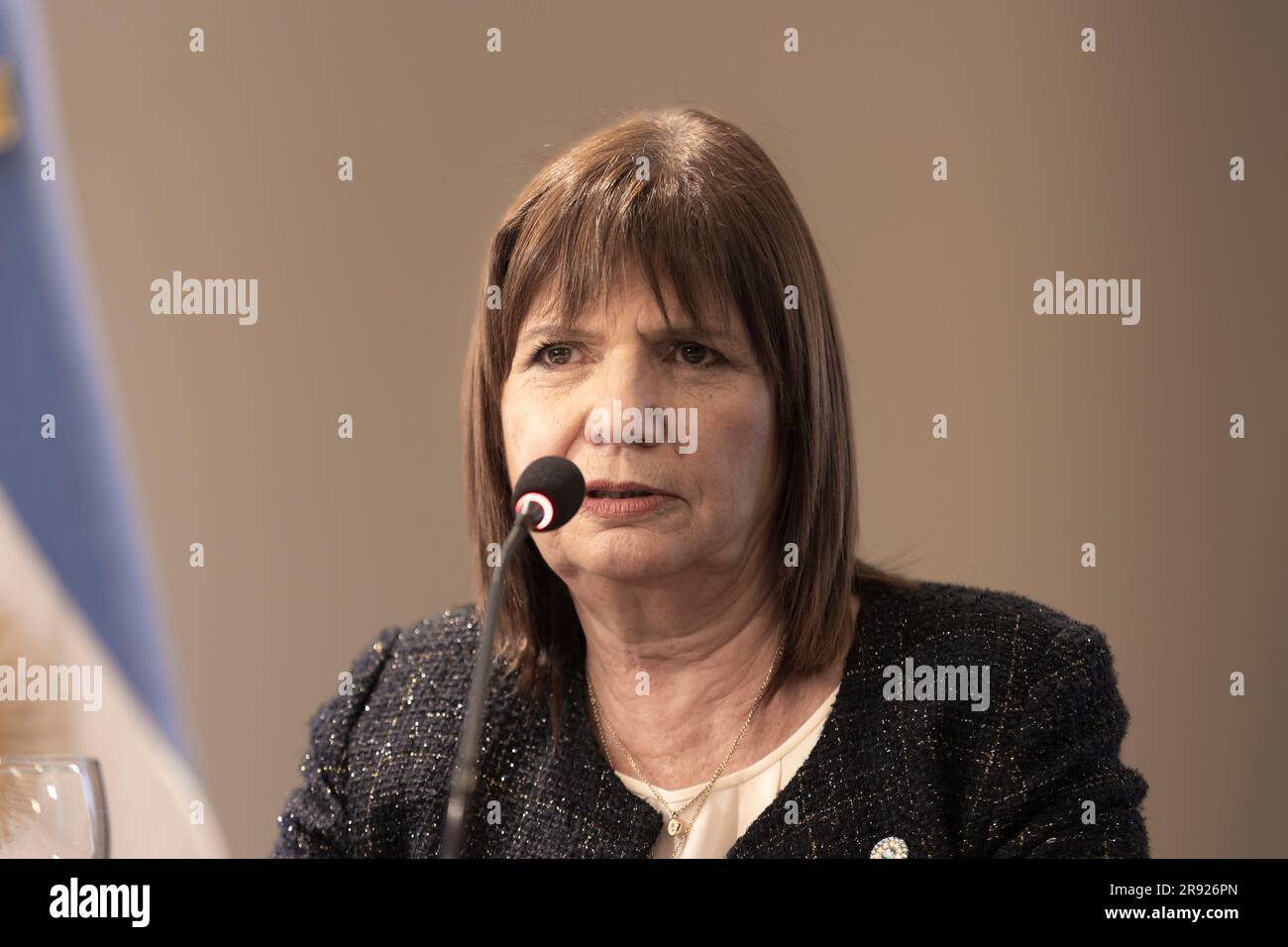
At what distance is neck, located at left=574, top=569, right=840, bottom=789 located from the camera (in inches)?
59.0

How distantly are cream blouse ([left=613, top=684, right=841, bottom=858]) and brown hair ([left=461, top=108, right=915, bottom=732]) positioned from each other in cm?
7

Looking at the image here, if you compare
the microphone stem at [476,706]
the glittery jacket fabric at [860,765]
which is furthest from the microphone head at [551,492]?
the glittery jacket fabric at [860,765]

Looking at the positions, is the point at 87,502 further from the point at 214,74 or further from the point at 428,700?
the point at 428,700

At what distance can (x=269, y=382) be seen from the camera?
262 centimetres

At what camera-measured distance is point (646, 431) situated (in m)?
1.38

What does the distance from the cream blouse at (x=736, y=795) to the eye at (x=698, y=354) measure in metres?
0.39

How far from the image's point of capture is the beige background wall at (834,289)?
2377 mm

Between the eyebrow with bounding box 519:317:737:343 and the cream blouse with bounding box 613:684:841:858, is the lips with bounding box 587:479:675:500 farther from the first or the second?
the cream blouse with bounding box 613:684:841:858

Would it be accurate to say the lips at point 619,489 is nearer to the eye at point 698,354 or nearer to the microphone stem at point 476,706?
the eye at point 698,354

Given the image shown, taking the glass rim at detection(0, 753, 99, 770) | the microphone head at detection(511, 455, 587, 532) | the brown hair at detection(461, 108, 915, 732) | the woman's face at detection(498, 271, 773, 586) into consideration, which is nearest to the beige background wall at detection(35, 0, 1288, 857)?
the brown hair at detection(461, 108, 915, 732)

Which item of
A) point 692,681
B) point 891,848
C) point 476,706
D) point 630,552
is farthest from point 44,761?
point 891,848
